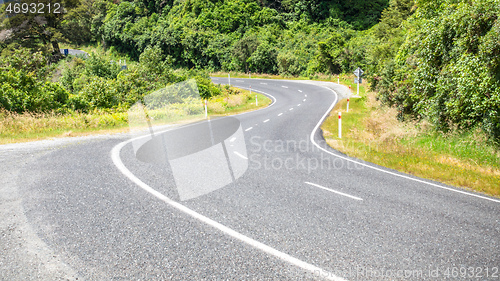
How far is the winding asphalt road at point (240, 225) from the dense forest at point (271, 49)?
5.34m

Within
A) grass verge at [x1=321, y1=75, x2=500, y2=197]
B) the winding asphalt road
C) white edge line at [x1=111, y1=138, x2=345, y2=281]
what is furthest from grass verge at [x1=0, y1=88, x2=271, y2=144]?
grass verge at [x1=321, y1=75, x2=500, y2=197]

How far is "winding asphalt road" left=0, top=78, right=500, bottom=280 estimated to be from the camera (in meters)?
3.77

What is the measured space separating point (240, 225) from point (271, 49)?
157 ft

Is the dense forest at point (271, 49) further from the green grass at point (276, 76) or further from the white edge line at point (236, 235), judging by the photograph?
the white edge line at point (236, 235)

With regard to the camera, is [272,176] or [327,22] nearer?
[272,176]

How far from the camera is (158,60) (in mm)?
22594

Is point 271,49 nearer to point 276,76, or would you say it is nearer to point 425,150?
point 276,76

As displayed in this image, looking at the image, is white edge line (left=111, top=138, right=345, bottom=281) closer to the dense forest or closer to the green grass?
the dense forest

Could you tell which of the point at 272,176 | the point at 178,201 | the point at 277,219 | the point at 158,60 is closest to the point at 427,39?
the point at 272,176

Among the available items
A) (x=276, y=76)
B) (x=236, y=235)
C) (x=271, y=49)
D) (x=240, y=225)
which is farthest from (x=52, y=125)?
(x=271, y=49)

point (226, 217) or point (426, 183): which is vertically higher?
point (226, 217)

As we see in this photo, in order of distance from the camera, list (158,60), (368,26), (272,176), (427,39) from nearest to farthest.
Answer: (272,176) → (427,39) → (158,60) → (368,26)

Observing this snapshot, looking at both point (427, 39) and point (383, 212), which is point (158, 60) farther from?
point (383, 212)

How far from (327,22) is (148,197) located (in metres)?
65.2
